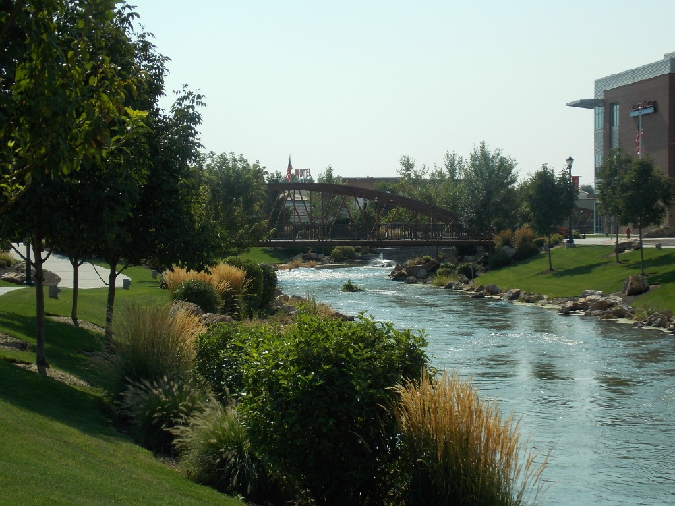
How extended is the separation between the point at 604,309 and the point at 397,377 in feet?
94.0

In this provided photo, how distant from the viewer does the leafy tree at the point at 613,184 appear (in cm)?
4309

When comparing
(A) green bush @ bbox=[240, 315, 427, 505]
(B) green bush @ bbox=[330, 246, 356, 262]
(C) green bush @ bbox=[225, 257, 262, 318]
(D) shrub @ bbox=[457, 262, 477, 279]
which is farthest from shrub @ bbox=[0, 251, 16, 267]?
(B) green bush @ bbox=[330, 246, 356, 262]

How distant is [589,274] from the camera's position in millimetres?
44156

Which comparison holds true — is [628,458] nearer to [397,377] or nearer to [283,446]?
[397,377]

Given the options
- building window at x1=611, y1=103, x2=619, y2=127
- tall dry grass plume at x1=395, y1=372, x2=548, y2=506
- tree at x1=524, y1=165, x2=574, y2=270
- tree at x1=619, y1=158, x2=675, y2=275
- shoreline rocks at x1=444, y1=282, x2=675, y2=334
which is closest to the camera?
tall dry grass plume at x1=395, y1=372, x2=548, y2=506

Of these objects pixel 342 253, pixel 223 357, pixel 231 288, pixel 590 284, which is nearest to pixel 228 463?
pixel 223 357

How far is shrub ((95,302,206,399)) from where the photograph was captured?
13.3 metres

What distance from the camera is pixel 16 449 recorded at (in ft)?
28.5

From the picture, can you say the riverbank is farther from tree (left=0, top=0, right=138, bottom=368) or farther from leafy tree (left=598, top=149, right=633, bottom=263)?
tree (left=0, top=0, right=138, bottom=368)

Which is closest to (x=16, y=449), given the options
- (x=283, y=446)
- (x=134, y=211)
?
(x=283, y=446)

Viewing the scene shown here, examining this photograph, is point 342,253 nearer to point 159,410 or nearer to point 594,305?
point 594,305

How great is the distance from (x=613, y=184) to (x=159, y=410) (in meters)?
37.9

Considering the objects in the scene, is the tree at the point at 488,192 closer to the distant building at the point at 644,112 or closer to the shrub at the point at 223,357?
the distant building at the point at 644,112

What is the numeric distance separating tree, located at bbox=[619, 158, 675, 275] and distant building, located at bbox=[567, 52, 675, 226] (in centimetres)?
2086
